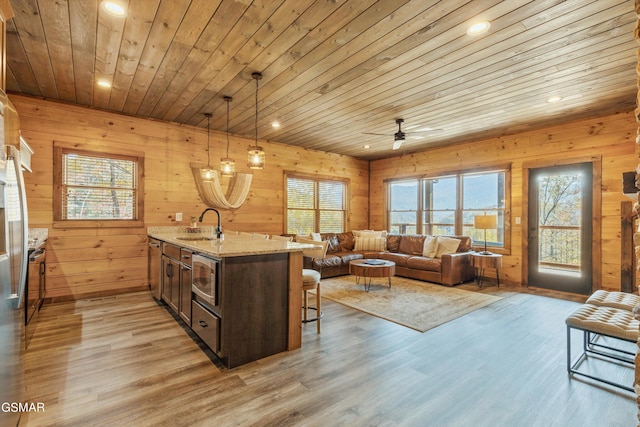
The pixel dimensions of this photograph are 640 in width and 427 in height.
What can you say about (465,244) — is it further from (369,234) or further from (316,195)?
(316,195)

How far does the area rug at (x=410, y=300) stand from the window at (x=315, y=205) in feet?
5.27

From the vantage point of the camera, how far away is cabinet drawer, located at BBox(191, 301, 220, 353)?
2.46 meters

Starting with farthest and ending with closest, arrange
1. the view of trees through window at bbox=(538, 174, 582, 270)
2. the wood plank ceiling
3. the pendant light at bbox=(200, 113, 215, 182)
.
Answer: the view of trees through window at bbox=(538, 174, 582, 270)
the pendant light at bbox=(200, 113, 215, 182)
the wood plank ceiling

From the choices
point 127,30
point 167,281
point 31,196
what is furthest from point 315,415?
point 31,196

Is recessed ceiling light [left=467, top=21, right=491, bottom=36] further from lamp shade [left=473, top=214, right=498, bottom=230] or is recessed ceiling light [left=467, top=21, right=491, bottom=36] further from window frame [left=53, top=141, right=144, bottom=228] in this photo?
window frame [left=53, top=141, right=144, bottom=228]

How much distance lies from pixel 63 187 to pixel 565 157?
7392 mm

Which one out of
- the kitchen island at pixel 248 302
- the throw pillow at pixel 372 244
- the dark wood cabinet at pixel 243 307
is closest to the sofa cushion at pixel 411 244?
the throw pillow at pixel 372 244

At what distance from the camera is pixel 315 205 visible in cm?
693

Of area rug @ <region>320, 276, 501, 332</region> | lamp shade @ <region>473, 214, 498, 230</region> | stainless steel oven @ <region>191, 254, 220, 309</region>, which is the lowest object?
area rug @ <region>320, 276, 501, 332</region>

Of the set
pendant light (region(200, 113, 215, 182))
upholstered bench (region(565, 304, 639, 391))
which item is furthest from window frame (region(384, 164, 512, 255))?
pendant light (region(200, 113, 215, 182))

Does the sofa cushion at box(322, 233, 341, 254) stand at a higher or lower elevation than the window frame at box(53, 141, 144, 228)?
lower

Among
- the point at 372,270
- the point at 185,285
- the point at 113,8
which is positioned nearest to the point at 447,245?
the point at 372,270

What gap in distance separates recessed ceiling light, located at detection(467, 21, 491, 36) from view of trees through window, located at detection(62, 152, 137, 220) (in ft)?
15.3

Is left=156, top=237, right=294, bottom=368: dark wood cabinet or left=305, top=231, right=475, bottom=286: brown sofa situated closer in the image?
left=156, top=237, right=294, bottom=368: dark wood cabinet
